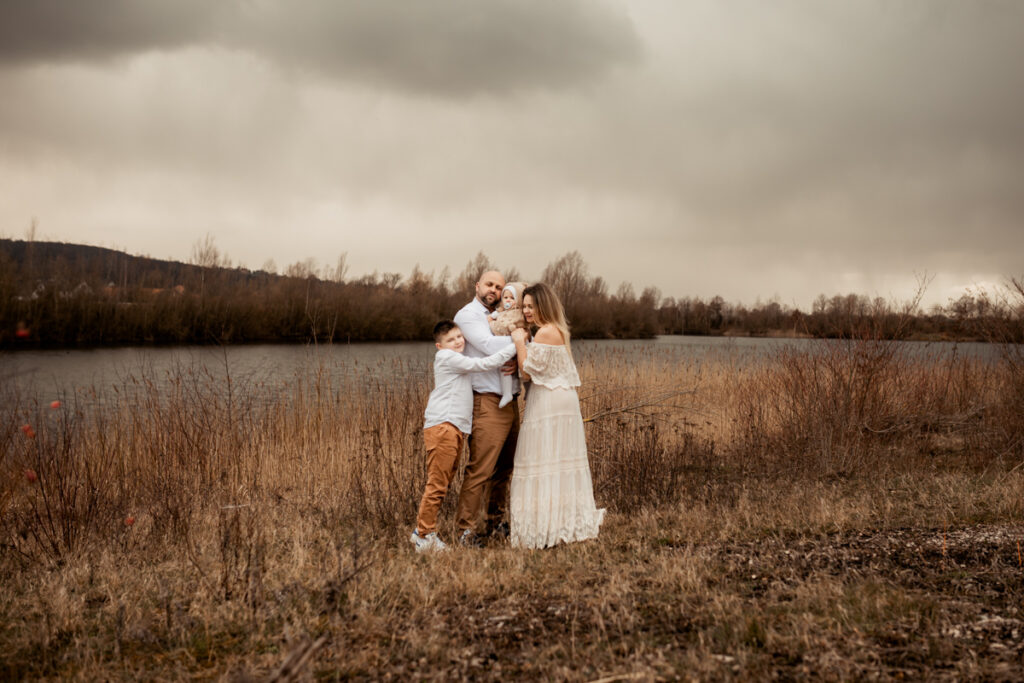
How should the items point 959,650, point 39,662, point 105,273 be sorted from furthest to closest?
point 105,273 → point 39,662 → point 959,650

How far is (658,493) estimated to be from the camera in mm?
6879

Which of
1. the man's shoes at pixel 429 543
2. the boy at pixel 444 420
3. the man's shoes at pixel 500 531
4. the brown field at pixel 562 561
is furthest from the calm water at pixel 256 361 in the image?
the man's shoes at pixel 429 543

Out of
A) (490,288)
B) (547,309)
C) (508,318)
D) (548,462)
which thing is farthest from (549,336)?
(548,462)

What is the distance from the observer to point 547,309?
530 centimetres

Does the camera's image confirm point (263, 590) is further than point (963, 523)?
No

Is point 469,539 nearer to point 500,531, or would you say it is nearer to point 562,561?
point 500,531

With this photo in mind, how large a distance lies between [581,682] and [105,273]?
3809cm

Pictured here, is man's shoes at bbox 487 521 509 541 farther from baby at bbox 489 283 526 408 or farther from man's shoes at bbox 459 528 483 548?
baby at bbox 489 283 526 408

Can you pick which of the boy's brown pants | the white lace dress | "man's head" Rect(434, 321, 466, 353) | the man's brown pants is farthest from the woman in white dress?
the boy's brown pants

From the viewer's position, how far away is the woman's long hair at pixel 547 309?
530 centimetres

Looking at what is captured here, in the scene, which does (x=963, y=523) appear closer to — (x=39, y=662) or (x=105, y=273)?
(x=39, y=662)

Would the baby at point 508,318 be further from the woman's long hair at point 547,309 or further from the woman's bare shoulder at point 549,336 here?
the woman's bare shoulder at point 549,336

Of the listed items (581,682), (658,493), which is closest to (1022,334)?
(658,493)

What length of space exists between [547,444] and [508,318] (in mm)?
1063
